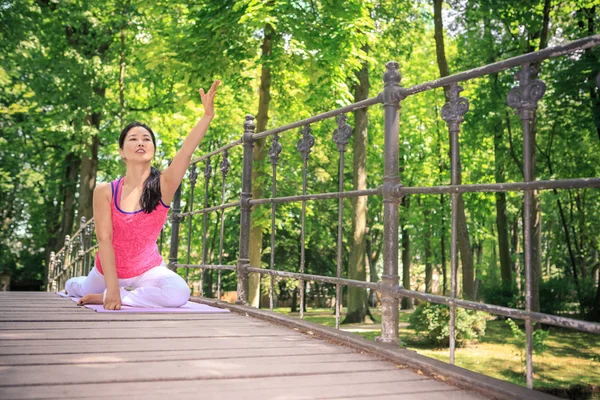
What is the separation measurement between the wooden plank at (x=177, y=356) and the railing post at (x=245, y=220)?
211 cm

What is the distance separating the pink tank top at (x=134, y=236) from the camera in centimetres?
470

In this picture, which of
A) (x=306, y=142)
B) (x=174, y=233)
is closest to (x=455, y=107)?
(x=306, y=142)

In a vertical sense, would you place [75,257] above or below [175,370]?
above

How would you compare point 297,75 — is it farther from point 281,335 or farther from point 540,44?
point 281,335

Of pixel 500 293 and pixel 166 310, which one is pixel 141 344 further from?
pixel 500 293

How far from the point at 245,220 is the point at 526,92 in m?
3.49

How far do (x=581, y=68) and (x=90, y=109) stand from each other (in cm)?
1335

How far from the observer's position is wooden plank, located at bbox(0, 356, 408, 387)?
232 cm

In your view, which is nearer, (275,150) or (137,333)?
(137,333)

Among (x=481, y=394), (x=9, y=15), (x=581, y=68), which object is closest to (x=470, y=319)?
(x=581, y=68)

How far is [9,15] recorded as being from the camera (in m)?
13.8

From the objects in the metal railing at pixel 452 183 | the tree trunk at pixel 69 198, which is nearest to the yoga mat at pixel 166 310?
the metal railing at pixel 452 183

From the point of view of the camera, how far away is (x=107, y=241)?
15.0 ft

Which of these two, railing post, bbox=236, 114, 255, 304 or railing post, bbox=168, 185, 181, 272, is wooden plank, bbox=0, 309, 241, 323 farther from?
railing post, bbox=168, 185, 181, 272
